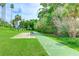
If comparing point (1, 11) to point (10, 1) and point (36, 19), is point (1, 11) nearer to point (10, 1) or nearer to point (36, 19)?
point (10, 1)

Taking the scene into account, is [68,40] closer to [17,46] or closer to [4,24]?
[17,46]

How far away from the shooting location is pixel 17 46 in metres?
1.99

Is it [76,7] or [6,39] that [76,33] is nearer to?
[76,7]

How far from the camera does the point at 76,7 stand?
2.01 meters

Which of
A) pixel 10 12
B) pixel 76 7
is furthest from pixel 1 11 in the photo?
pixel 76 7

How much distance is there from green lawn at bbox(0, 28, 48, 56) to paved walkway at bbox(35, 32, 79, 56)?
0.04 m

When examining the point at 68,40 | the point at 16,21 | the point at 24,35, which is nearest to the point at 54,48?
the point at 68,40

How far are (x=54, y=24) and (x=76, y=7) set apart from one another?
262mm

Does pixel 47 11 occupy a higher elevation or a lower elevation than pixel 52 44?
higher

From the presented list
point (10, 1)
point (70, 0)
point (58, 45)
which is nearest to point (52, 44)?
point (58, 45)

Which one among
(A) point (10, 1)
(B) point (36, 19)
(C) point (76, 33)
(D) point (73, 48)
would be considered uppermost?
(A) point (10, 1)

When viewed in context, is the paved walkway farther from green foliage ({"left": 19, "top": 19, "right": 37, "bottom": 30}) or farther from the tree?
the tree

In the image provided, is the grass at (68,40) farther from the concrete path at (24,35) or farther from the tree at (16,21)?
the tree at (16,21)

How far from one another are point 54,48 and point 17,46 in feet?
1.14
